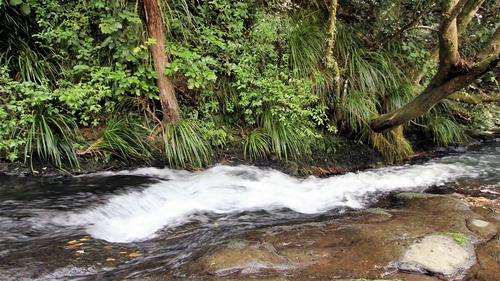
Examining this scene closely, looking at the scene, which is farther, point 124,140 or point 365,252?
point 124,140

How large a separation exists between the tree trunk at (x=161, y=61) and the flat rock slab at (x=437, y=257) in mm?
3422

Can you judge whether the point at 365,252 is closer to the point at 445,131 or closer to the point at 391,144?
the point at 391,144

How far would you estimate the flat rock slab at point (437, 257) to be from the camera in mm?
2029

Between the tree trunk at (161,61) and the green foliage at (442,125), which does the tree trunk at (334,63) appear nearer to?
the green foliage at (442,125)

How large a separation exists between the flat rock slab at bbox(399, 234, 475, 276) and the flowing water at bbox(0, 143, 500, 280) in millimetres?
1062

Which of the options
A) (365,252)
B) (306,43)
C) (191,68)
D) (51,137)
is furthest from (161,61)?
(365,252)

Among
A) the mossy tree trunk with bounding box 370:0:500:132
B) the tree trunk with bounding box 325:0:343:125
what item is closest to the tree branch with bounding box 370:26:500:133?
the mossy tree trunk with bounding box 370:0:500:132

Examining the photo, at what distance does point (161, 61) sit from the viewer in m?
4.32

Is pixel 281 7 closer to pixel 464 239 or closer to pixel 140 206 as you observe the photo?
pixel 140 206

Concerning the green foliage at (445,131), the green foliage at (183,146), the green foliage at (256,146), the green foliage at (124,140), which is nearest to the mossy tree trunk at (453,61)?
the green foliage at (256,146)

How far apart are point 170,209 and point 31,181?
169 cm

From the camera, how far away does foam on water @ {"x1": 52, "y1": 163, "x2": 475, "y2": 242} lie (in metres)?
2.90

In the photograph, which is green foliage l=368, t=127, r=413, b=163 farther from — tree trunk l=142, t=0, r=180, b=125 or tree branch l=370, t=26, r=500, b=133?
tree trunk l=142, t=0, r=180, b=125

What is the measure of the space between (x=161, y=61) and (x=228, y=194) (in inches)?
81.0
